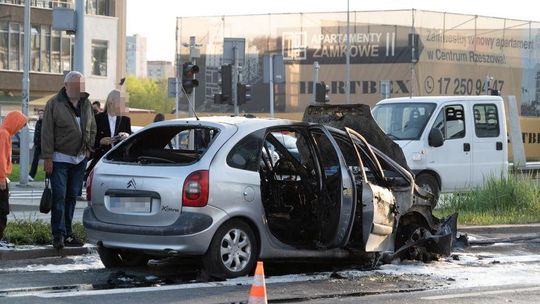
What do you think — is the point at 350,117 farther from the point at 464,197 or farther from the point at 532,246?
the point at 464,197

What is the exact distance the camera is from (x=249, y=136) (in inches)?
375

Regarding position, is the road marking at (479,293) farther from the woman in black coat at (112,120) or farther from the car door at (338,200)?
the woman in black coat at (112,120)

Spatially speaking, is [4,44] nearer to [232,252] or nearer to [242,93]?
[242,93]

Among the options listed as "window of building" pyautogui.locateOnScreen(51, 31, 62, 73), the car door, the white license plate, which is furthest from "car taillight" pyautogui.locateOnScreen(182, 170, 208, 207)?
"window of building" pyautogui.locateOnScreen(51, 31, 62, 73)

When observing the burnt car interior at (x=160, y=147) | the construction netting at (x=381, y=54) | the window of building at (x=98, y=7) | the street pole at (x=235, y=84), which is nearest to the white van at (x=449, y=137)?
the burnt car interior at (x=160, y=147)

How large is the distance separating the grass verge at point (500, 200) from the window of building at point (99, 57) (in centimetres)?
4572

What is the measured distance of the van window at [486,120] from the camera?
17.5 m

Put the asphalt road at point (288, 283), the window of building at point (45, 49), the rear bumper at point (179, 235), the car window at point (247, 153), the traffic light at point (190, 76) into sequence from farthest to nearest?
1. the window of building at point (45, 49)
2. the traffic light at point (190, 76)
3. the car window at point (247, 153)
4. the rear bumper at point (179, 235)
5. the asphalt road at point (288, 283)

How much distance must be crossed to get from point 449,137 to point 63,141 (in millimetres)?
8476

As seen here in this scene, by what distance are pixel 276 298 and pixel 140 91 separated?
118 meters

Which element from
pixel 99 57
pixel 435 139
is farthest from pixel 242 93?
pixel 99 57

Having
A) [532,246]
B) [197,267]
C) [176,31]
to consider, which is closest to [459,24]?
[176,31]

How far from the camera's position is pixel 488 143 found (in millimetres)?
17594

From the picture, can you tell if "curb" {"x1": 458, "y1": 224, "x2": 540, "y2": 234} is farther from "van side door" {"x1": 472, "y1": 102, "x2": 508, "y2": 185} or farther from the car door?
the car door
